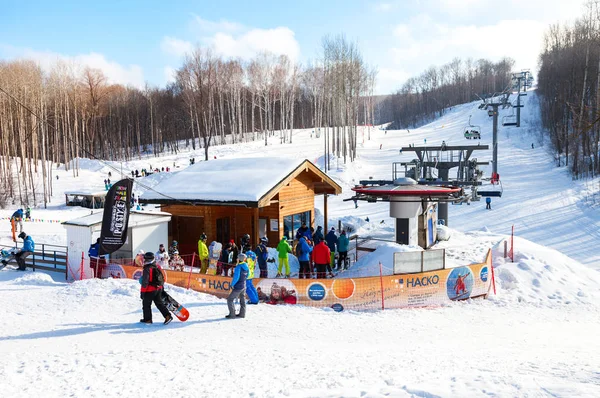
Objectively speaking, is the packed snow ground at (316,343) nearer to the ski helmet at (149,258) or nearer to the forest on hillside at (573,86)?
the ski helmet at (149,258)

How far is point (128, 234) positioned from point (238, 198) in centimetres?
366

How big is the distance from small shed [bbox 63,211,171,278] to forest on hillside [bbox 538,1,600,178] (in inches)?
1216

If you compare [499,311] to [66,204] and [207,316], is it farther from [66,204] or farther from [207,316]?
[66,204]

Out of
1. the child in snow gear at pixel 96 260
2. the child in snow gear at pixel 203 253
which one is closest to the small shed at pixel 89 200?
the child in snow gear at pixel 96 260

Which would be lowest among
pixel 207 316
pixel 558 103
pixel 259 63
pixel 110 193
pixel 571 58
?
pixel 207 316

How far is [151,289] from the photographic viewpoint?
827cm

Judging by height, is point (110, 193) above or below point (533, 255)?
above

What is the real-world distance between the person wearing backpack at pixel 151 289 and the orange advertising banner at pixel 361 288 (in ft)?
8.75

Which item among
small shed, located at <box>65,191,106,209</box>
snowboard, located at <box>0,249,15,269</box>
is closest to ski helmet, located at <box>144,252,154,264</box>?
snowboard, located at <box>0,249,15,269</box>

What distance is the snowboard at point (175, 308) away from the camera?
8.52 meters

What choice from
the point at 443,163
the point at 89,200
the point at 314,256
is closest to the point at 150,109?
the point at 89,200

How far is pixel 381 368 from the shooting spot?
6191 mm

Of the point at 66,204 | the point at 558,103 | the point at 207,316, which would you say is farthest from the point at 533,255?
the point at 558,103

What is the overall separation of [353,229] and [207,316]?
13384mm
